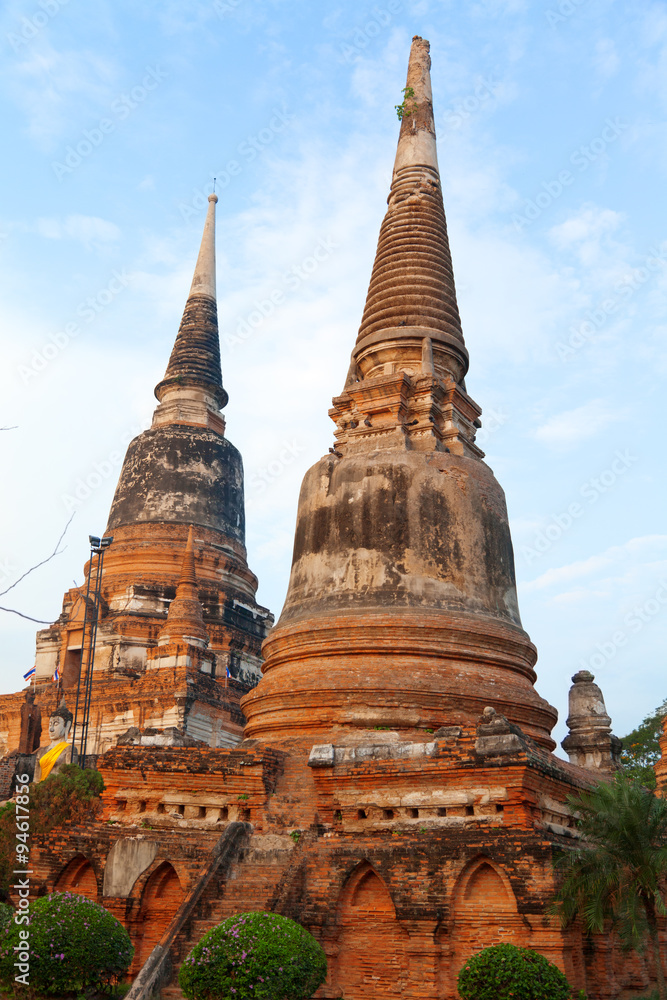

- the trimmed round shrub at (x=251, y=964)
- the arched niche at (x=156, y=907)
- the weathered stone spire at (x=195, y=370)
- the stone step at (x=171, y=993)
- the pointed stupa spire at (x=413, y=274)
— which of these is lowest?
the stone step at (x=171, y=993)

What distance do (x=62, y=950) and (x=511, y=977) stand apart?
174 inches

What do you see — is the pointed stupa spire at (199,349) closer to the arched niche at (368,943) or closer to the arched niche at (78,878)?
the arched niche at (78,878)

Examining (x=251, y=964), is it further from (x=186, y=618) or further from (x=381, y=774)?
(x=186, y=618)

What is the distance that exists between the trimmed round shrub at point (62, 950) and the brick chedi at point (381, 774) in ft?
2.26

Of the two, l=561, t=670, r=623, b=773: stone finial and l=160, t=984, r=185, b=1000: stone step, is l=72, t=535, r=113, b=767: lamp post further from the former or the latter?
l=160, t=984, r=185, b=1000: stone step

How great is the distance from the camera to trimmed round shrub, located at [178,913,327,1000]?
333 inches

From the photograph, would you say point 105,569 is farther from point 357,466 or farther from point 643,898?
point 643,898

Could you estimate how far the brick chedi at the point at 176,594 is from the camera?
86.5 ft

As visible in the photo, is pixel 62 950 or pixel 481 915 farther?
pixel 481 915

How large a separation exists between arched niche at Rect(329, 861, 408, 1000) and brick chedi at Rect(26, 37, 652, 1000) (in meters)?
0.02

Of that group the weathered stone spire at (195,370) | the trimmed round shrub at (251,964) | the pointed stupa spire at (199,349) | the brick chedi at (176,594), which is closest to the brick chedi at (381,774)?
the trimmed round shrub at (251,964)

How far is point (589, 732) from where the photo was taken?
19922 mm

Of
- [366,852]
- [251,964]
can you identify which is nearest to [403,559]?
[366,852]

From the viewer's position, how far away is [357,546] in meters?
15.5
